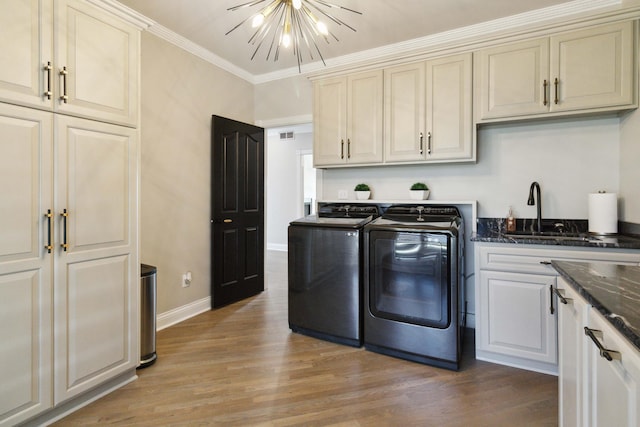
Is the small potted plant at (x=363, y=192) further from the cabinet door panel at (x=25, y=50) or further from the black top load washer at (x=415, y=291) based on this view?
the cabinet door panel at (x=25, y=50)

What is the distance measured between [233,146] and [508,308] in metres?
2.98

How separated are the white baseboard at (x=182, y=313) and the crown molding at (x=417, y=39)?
92.0 inches

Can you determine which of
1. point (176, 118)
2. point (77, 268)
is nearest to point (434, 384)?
point (77, 268)

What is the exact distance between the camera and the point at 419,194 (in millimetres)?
2969

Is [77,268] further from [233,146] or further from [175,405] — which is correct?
[233,146]

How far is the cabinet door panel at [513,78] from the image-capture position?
2.38 meters

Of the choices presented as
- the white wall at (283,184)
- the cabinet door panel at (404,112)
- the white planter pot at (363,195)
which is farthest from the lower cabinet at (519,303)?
the white wall at (283,184)

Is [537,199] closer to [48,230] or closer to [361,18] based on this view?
[361,18]

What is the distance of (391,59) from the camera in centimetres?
286

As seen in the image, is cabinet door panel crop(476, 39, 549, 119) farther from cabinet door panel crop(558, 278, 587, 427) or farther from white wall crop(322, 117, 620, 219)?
cabinet door panel crop(558, 278, 587, 427)

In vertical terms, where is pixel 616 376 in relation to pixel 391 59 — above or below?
below

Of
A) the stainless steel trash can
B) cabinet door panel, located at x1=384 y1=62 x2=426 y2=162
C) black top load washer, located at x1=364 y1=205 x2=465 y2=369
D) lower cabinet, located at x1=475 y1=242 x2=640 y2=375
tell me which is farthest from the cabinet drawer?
the stainless steel trash can

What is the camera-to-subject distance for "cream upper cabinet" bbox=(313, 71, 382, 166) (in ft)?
9.73

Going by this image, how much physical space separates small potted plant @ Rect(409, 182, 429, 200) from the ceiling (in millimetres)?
1356
